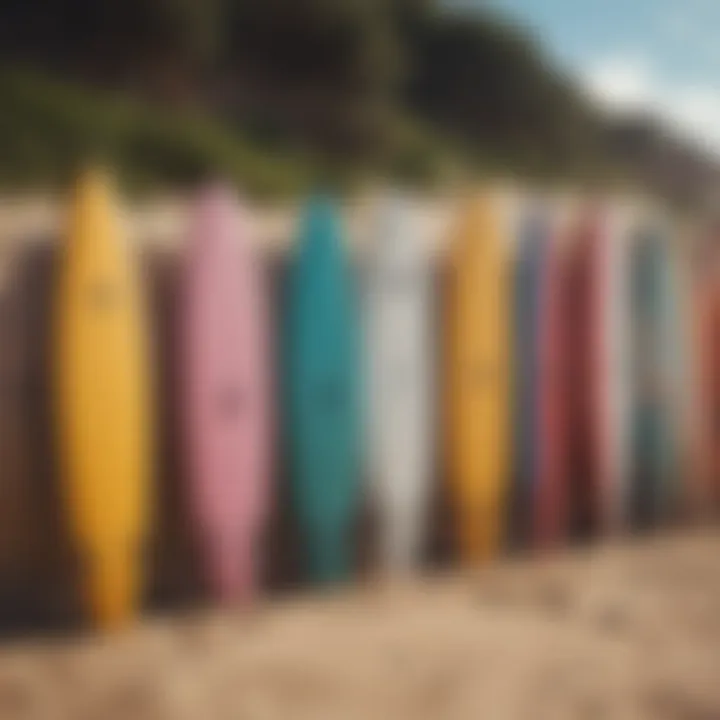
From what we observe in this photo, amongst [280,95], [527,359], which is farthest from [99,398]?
[527,359]

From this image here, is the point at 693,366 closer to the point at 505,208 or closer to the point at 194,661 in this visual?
the point at 505,208

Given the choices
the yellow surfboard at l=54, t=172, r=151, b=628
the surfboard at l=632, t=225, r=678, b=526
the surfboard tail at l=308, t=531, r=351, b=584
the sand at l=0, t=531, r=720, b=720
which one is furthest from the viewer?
the surfboard at l=632, t=225, r=678, b=526

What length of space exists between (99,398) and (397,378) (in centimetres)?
34

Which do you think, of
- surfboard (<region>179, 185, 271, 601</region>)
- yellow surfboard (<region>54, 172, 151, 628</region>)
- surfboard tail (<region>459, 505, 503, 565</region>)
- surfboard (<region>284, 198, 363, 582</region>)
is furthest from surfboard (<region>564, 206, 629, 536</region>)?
yellow surfboard (<region>54, 172, 151, 628</region>)

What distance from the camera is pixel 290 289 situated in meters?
1.42

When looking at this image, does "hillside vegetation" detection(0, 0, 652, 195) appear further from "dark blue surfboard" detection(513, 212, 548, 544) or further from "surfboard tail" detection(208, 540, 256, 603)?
"surfboard tail" detection(208, 540, 256, 603)

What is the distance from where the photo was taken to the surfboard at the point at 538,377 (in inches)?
58.6

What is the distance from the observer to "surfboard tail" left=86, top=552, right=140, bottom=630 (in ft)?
4.41

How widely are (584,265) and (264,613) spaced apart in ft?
1.87

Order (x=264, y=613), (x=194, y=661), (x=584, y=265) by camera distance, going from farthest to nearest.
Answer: (x=584, y=265) < (x=264, y=613) < (x=194, y=661)

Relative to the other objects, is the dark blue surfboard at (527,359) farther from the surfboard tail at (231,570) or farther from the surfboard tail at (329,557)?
the surfboard tail at (231,570)

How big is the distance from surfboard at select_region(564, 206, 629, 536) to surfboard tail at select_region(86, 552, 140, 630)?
0.55 m

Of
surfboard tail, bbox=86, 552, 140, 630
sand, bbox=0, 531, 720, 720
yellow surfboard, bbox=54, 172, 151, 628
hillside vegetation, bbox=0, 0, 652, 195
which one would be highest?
hillside vegetation, bbox=0, 0, 652, 195

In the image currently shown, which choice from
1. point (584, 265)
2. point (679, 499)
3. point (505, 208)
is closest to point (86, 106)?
point (505, 208)
